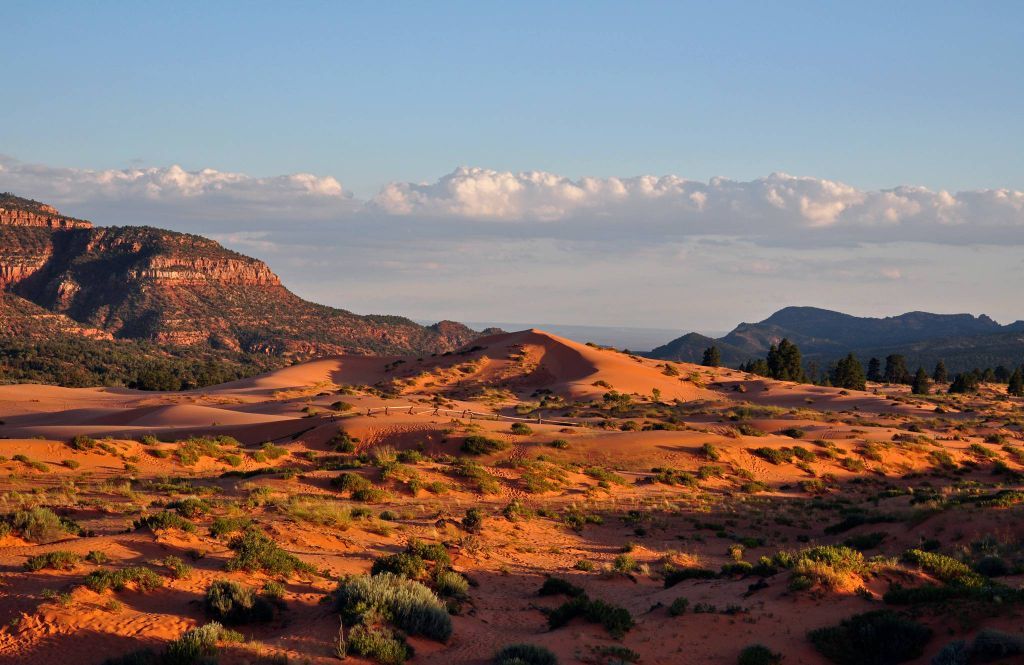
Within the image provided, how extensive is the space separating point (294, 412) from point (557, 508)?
28474mm

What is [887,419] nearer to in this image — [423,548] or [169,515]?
[423,548]

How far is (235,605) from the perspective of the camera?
11.4 metres

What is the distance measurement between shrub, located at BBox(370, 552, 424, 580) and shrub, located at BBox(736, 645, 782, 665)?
5858 mm

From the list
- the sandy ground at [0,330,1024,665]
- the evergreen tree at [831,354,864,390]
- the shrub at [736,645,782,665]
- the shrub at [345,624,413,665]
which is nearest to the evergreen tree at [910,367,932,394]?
the evergreen tree at [831,354,864,390]

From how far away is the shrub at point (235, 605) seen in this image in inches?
441

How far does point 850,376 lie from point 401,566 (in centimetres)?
8197

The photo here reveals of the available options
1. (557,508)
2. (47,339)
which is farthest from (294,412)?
(47,339)

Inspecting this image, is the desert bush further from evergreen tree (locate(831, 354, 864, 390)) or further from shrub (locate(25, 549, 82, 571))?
evergreen tree (locate(831, 354, 864, 390))

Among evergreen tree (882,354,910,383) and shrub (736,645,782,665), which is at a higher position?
evergreen tree (882,354,910,383)

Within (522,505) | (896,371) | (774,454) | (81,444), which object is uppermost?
(896,371)

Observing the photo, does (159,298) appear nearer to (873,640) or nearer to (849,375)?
(849,375)

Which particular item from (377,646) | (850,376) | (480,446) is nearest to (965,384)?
(850,376)

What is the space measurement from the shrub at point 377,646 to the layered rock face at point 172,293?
4966 inches

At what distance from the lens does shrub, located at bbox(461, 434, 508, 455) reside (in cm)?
3375
